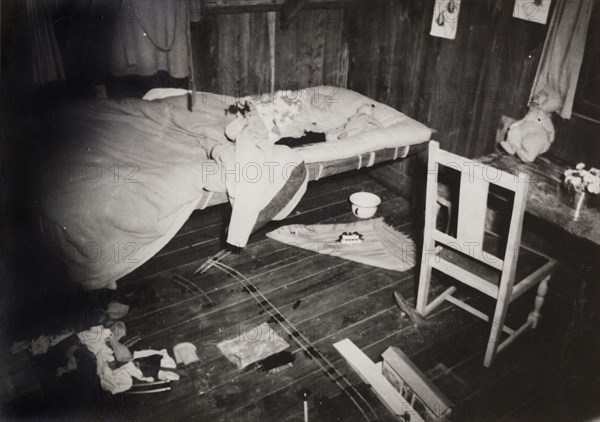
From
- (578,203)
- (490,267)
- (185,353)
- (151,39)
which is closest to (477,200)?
(490,267)

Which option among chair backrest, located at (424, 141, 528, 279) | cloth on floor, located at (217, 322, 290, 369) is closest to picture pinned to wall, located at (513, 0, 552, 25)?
chair backrest, located at (424, 141, 528, 279)

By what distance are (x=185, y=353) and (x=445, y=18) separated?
3277mm

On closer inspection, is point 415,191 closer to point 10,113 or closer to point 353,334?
point 353,334

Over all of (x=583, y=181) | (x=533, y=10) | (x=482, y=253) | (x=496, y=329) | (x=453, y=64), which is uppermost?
(x=533, y=10)

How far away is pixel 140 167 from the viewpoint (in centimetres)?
323

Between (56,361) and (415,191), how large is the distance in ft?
10.7

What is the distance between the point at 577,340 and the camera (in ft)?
9.73

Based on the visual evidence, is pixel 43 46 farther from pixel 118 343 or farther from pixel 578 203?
pixel 578 203

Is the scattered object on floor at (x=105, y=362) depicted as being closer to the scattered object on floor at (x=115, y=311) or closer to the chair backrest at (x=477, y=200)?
the scattered object on floor at (x=115, y=311)

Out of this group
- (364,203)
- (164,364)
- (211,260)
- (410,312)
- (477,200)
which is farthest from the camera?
(364,203)

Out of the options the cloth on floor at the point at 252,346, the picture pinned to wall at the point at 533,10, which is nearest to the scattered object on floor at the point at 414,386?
the cloth on floor at the point at 252,346

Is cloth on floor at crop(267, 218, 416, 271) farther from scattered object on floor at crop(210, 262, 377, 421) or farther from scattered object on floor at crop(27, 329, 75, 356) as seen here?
scattered object on floor at crop(27, 329, 75, 356)

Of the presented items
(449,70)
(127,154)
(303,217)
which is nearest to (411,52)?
(449,70)

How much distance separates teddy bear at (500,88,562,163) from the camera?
3.20 meters
